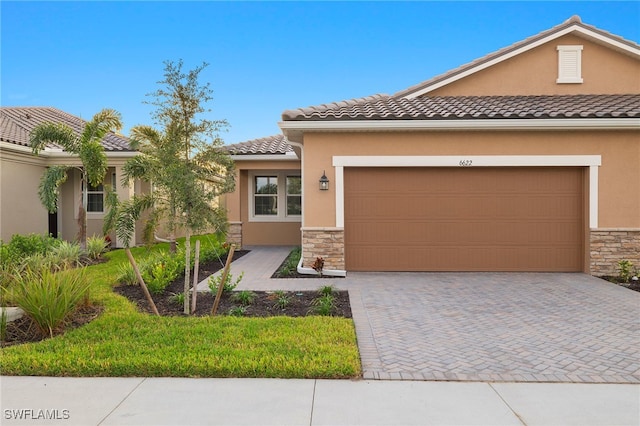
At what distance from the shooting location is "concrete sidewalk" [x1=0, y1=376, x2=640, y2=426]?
323 cm

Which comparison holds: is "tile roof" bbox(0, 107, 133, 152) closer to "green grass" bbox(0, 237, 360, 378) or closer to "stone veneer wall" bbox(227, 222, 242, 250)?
"stone veneer wall" bbox(227, 222, 242, 250)

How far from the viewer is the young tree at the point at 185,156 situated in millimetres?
5863

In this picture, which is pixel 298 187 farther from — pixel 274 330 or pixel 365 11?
pixel 274 330

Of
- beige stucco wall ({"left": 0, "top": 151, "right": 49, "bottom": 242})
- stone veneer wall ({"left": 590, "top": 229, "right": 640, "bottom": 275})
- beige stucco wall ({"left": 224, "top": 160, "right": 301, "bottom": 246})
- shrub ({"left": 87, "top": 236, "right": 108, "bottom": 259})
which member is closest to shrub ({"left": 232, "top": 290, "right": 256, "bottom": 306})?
shrub ({"left": 87, "top": 236, "right": 108, "bottom": 259})

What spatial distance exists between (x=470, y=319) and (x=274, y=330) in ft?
9.87

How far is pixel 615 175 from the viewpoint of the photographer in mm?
9453

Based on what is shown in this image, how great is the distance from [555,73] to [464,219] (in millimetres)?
6081

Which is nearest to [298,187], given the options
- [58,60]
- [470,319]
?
[58,60]

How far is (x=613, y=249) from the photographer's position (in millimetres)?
9484

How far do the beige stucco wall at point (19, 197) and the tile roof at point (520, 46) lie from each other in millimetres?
13563

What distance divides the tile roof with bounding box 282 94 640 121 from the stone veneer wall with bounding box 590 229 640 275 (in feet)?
9.19

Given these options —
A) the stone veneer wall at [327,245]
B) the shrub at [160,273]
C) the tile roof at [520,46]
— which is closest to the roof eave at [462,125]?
the stone veneer wall at [327,245]

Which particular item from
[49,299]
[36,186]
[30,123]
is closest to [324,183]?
[49,299]

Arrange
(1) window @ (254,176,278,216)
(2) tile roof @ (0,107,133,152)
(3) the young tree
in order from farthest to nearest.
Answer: (1) window @ (254,176,278,216), (2) tile roof @ (0,107,133,152), (3) the young tree
